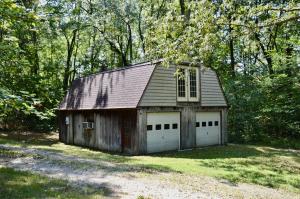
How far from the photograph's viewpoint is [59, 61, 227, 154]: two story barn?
18500 mm

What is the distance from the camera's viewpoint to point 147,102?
18.3 m

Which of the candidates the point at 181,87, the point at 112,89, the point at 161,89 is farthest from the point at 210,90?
the point at 112,89

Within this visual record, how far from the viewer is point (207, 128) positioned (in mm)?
22094

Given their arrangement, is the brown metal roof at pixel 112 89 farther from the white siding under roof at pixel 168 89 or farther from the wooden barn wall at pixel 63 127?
the wooden barn wall at pixel 63 127

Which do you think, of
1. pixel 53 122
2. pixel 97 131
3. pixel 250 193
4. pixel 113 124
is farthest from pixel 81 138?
pixel 250 193

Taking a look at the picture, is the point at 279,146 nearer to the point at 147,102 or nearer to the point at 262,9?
the point at 147,102

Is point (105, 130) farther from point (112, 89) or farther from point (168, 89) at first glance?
point (168, 89)

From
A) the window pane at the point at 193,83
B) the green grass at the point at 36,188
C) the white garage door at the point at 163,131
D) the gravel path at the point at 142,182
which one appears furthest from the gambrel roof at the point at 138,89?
the green grass at the point at 36,188

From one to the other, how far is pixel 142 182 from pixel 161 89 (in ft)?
31.5

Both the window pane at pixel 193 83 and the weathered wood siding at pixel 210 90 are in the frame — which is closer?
the window pane at pixel 193 83

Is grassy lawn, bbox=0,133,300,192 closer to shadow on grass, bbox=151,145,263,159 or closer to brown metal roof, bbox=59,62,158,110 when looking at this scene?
shadow on grass, bbox=151,145,263,159

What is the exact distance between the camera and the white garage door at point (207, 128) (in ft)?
70.5

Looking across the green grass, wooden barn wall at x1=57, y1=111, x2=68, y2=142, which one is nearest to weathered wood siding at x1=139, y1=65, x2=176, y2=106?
the green grass

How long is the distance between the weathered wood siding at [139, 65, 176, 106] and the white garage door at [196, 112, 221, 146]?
2842 millimetres
